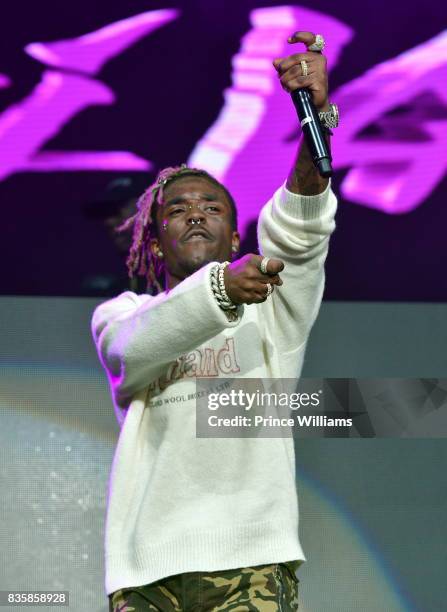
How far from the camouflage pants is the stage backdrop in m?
1.25

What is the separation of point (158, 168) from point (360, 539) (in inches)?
44.3

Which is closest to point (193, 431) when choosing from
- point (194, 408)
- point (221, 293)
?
point (194, 408)

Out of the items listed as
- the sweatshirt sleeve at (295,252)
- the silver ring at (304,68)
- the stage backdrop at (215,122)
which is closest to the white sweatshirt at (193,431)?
the sweatshirt sleeve at (295,252)

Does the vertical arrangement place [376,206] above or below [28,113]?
below

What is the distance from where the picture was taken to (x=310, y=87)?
1.80 meters

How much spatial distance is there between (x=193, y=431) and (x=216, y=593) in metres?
0.28

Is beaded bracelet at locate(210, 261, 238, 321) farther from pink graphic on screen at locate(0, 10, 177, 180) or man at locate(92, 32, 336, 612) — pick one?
pink graphic on screen at locate(0, 10, 177, 180)

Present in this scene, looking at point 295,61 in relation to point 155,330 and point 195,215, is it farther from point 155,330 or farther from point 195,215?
point 155,330

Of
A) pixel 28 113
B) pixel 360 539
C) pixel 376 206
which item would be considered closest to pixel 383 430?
pixel 360 539

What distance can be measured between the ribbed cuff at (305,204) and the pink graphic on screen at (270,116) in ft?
3.51

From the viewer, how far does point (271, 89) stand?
3.06 metres

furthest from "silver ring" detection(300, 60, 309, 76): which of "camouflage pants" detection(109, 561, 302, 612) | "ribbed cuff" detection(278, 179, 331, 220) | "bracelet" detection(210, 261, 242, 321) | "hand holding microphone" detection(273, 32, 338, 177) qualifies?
"camouflage pants" detection(109, 561, 302, 612)

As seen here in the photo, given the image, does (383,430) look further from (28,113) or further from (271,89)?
(28,113)

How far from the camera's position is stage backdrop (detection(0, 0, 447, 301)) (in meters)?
3.01
